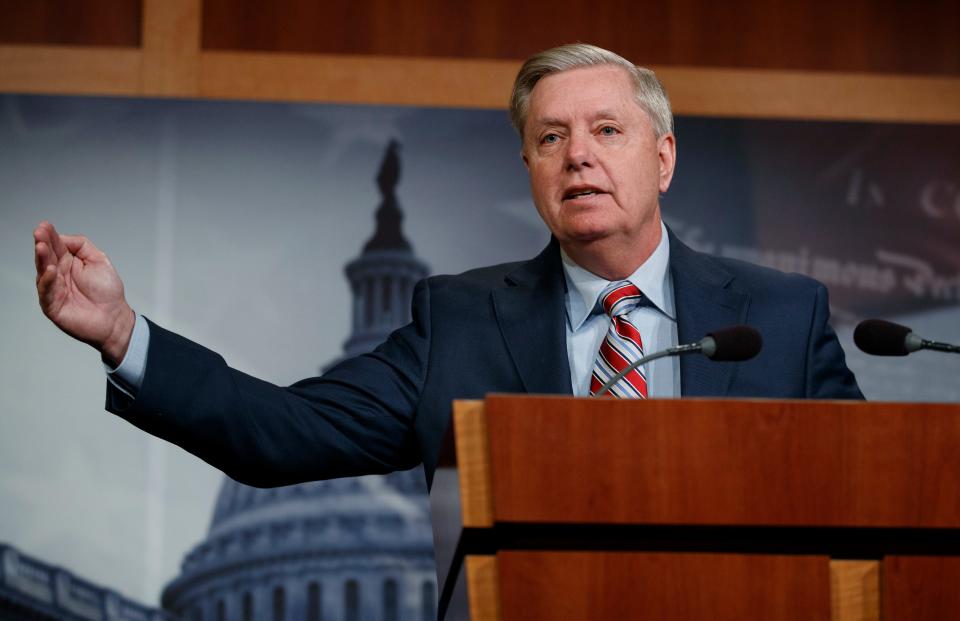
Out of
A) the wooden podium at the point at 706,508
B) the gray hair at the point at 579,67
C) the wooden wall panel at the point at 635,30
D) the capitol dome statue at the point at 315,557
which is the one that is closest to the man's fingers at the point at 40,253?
the wooden podium at the point at 706,508

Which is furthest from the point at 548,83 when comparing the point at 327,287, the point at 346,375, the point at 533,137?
the point at 327,287

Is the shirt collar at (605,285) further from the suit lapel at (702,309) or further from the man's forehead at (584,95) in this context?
the man's forehead at (584,95)

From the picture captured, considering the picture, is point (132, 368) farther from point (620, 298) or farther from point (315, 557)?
point (315, 557)

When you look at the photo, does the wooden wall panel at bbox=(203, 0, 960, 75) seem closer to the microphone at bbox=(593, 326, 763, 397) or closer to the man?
the man

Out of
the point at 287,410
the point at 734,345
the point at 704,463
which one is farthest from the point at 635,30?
the point at 704,463

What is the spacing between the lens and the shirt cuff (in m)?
1.92

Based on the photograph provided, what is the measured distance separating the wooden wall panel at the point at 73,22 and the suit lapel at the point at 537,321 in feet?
7.73

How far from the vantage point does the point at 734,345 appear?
5.99 feet

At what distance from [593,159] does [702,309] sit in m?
0.34

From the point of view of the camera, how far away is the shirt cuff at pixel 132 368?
1.92m

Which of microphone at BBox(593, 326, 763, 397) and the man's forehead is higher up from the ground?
the man's forehead

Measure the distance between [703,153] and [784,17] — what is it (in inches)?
26.5

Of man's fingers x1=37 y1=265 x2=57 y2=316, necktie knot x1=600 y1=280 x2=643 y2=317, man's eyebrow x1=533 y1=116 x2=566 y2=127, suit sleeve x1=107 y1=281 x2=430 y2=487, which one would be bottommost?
suit sleeve x1=107 y1=281 x2=430 y2=487

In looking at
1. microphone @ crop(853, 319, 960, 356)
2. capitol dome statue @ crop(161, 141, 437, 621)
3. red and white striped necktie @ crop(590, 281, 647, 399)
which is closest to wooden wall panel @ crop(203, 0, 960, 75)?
capitol dome statue @ crop(161, 141, 437, 621)
